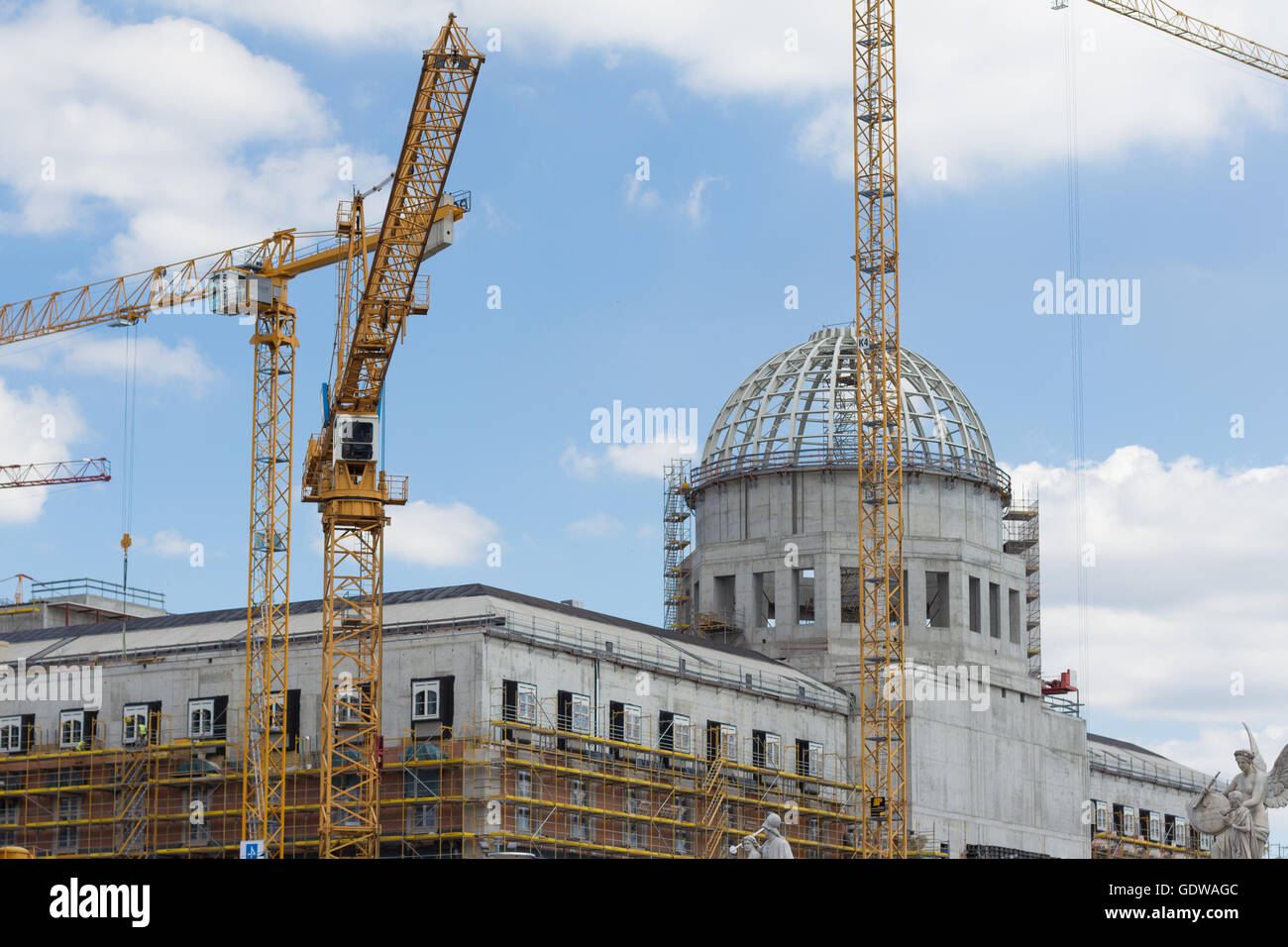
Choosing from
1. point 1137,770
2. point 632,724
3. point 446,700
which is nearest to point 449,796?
point 446,700

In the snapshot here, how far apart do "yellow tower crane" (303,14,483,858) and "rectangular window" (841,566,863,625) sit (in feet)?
99.8

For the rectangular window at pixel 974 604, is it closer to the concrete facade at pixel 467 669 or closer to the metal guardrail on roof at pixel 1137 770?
the concrete facade at pixel 467 669

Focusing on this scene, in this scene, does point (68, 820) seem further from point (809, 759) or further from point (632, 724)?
A: point (809, 759)

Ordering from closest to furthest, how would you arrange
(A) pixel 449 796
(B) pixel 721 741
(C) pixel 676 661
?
(A) pixel 449 796 → (B) pixel 721 741 → (C) pixel 676 661

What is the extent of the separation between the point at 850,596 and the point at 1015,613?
10636mm

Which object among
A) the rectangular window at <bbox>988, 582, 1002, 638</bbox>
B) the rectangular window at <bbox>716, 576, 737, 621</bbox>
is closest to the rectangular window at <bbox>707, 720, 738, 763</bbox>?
the rectangular window at <bbox>716, 576, 737, 621</bbox>

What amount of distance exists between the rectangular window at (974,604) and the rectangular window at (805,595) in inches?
338

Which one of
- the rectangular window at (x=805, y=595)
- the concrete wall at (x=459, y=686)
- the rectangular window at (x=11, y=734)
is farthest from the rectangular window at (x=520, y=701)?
the rectangular window at (x=805, y=595)

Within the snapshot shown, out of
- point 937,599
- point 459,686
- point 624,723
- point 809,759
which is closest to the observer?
point 459,686

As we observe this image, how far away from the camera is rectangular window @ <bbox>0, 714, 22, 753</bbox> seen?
86.2 m

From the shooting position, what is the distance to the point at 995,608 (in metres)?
108

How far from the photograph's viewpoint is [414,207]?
82750mm

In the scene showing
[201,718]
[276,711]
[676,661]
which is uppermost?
[676,661]

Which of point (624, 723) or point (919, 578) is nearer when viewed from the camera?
point (624, 723)
